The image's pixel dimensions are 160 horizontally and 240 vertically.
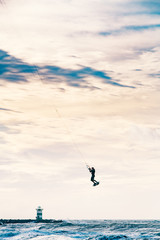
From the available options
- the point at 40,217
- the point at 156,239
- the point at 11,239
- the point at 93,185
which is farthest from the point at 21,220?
the point at 93,185

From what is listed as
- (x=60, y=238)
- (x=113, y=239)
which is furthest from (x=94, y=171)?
(x=60, y=238)

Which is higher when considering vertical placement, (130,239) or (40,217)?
(130,239)

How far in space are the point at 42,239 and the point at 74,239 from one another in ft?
17.7

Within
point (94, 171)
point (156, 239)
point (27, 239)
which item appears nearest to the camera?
point (94, 171)

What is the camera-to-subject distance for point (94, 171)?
1356 inches

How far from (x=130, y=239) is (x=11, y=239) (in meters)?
19.4

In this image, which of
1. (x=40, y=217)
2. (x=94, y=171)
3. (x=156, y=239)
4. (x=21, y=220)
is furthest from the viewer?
(x=21, y=220)

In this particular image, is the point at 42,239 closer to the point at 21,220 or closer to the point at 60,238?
the point at 60,238

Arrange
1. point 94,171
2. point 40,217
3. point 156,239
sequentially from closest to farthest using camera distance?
point 94,171 → point 156,239 → point 40,217

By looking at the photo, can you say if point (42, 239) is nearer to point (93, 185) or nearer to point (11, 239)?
point (11, 239)

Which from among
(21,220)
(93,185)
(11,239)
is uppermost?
(93,185)

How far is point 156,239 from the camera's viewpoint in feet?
173

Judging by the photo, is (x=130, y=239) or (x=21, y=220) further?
(x=21, y=220)

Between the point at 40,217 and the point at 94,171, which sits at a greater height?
the point at 94,171
